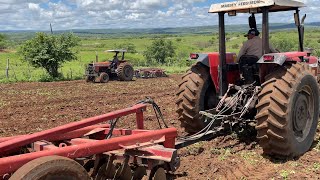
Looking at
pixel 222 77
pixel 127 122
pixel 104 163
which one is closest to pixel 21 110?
pixel 127 122

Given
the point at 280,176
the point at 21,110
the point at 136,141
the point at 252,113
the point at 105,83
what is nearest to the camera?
the point at 136,141

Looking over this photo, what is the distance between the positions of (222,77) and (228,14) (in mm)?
1065

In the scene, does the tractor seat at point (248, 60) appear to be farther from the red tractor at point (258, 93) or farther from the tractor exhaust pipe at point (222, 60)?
the tractor exhaust pipe at point (222, 60)

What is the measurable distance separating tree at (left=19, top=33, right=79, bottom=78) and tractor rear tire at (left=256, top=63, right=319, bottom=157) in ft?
61.7

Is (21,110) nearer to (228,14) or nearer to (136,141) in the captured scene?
(228,14)

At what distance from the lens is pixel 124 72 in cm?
2139

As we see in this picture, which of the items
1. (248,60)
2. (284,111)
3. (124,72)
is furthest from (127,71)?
→ (284,111)

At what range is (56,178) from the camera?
3.45 meters

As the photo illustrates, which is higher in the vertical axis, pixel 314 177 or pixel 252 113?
pixel 252 113

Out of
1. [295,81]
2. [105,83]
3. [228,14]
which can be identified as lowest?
[105,83]

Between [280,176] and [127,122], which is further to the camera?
[127,122]

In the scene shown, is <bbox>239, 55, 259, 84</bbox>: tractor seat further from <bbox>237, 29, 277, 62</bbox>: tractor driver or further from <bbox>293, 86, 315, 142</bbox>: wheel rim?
<bbox>293, 86, 315, 142</bbox>: wheel rim

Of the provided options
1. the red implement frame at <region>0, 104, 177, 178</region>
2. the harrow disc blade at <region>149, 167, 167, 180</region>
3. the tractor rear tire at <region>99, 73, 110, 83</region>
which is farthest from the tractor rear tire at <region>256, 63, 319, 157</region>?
the tractor rear tire at <region>99, 73, 110, 83</region>

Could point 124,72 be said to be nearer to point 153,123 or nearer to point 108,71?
point 108,71
